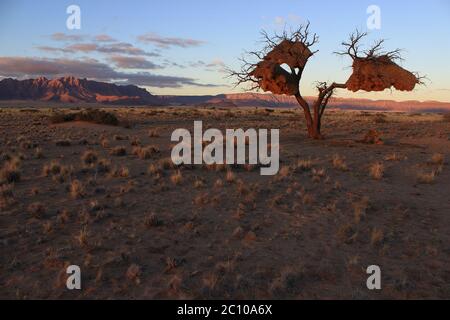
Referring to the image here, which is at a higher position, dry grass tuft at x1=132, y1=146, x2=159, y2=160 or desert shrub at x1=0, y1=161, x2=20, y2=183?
dry grass tuft at x1=132, y1=146, x2=159, y2=160

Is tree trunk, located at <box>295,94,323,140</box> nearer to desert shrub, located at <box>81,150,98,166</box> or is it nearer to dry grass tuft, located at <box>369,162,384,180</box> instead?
dry grass tuft, located at <box>369,162,384,180</box>

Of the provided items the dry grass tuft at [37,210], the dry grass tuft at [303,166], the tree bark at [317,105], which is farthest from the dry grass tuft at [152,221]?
the tree bark at [317,105]

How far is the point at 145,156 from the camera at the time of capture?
1761cm

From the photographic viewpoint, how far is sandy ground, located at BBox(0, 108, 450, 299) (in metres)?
6.48

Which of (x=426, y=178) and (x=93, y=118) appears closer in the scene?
(x=426, y=178)

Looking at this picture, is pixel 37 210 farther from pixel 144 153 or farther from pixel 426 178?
pixel 426 178

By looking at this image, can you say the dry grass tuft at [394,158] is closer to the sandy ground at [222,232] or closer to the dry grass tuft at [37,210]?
the sandy ground at [222,232]

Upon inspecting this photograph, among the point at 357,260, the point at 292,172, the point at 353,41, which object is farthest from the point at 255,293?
the point at 353,41

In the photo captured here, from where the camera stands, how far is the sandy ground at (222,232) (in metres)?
6.48

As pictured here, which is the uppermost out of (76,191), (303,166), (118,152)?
(118,152)

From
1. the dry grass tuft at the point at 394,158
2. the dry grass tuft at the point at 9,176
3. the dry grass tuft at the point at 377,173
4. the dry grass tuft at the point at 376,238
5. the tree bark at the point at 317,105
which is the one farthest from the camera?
the tree bark at the point at 317,105

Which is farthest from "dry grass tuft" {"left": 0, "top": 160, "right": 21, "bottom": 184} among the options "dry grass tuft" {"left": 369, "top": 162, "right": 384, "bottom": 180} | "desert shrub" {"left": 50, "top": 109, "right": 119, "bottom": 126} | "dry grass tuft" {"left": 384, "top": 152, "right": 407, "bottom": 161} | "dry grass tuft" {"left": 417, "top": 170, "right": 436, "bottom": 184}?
"desert shrub" {"left": 50, "top": 109, "right": 119, "bottom": 126}

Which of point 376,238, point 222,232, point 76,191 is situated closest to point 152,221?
point 222,232

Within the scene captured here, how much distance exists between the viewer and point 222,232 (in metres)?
8.73
